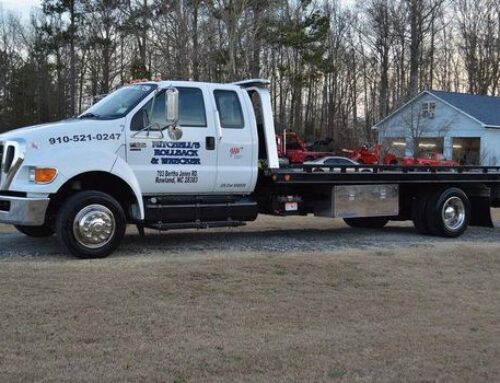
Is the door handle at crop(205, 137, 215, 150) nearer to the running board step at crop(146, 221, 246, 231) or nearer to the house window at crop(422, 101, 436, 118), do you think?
the running board step at crop(146, 221, 246, 231)

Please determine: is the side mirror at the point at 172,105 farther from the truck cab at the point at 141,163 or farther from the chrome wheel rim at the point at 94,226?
the chrome wheel rim at the point at 94,226

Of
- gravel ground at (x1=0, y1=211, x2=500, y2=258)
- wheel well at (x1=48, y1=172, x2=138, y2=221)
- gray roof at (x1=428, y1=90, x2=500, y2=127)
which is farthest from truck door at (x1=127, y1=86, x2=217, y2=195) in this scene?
gray roof at (x1=428, y1=90, x2=500, y2=127)

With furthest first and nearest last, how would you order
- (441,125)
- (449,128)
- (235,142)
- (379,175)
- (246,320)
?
1. (441,125)
2. (449,128)
3. (379,175)
4. (235,142)
5. (246,320)

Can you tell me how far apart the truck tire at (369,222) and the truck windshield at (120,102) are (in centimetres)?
571

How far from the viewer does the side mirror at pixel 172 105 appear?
8.66 meters

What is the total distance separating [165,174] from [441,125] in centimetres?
3924

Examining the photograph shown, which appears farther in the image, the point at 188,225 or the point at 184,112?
the point at 184,112

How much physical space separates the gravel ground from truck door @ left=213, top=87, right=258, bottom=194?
3.09ft

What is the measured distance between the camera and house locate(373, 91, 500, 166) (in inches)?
1694

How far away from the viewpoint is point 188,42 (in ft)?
105

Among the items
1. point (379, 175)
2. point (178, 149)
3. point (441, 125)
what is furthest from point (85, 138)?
point (441, 125)

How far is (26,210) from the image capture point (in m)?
8.08

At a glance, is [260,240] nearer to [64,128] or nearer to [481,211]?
[64,128]

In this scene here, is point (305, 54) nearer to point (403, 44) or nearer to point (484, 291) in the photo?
point (403, 44)
